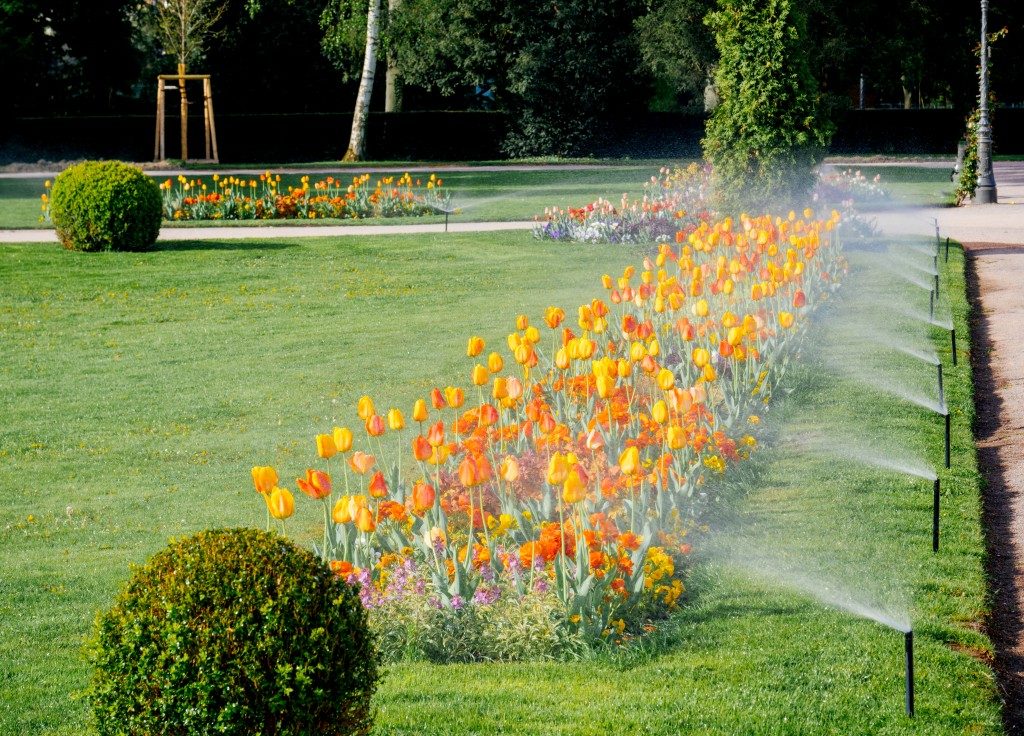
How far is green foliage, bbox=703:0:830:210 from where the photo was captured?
1698 cm

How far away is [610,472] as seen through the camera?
6.45 m

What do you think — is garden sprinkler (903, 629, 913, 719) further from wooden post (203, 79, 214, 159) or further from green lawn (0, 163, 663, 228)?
wooden post (203, 79, 214, 159)

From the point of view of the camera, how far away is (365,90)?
38156 mm

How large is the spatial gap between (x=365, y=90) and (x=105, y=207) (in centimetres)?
2106

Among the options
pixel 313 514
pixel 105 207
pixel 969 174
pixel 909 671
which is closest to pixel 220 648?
pixel 909 671

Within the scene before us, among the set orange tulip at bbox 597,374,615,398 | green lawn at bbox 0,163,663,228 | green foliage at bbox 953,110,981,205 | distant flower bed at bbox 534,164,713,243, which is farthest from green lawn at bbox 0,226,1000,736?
green foliage at bbox 953,110,981,205

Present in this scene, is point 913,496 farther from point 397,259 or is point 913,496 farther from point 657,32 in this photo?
point 657,32

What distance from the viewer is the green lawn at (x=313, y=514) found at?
4594 millimetres

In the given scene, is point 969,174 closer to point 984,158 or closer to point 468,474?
point 984,158

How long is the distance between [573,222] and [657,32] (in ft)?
75.6

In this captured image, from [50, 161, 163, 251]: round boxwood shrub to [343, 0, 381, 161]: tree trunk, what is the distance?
18.5 meters

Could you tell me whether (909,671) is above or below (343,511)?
below

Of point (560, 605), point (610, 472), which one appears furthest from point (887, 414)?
point (560, 605)

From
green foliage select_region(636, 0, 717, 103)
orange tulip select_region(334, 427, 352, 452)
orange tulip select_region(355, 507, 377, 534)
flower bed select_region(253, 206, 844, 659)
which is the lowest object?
flower bed select_region(253, 206, 844, 659)
